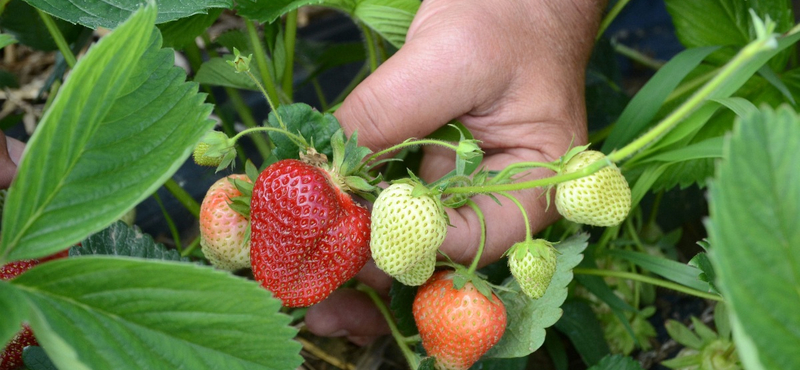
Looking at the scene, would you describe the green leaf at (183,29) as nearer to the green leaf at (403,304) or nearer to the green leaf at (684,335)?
the green leaf at (403,304)

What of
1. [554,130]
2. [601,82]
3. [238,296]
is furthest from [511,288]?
[601,82]

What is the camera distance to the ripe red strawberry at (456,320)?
50cm

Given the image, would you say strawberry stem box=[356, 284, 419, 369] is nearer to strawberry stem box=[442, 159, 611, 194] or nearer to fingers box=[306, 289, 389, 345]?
fingers box=[306, 289, 389, 345]

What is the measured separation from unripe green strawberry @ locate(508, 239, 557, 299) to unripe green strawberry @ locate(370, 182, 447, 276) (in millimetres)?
53

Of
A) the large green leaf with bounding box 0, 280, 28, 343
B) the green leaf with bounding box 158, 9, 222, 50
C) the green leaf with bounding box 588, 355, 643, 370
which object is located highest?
the green leaf with bounding box 158, 9, 222, 50

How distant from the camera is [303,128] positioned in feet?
1.65

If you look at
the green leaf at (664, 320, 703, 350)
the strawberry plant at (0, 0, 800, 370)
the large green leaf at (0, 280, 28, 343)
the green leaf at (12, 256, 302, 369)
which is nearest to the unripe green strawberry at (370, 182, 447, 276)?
the strawberry plant at (0, 0, 800, 370)

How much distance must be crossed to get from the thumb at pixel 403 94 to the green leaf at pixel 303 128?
1.9 inches

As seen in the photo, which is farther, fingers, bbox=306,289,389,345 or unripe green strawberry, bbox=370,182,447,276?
fingers, bbox=306,289,389,345

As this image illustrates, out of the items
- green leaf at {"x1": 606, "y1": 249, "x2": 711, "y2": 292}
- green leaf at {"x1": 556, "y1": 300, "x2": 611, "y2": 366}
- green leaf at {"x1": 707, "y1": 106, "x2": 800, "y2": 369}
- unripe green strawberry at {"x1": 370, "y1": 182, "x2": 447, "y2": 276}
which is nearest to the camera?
green leaf at {"x1": 707, "y1": 106, "x2": 800, "y2": 369}

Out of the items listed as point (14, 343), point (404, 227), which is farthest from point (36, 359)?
point (404, 227)

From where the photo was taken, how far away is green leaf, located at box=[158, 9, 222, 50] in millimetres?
628

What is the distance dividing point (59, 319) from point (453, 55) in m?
0.37

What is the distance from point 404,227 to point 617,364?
0.31m
